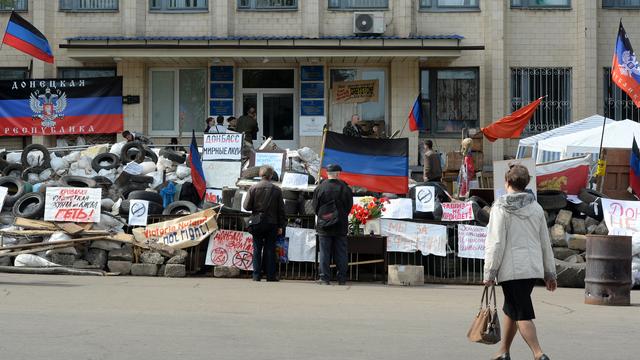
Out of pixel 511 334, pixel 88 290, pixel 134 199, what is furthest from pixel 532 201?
pixel 134 199

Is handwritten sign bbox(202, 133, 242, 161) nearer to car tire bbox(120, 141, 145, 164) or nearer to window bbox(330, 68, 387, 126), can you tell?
car tire bbox(120, 141, 145, 164)

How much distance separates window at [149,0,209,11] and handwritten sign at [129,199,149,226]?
481 inches

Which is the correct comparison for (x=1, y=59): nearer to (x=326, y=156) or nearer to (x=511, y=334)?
(x=326, y=156)

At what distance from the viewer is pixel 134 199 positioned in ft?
60.1

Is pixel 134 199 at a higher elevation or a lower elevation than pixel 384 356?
higher

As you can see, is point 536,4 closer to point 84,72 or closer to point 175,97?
point 175,97

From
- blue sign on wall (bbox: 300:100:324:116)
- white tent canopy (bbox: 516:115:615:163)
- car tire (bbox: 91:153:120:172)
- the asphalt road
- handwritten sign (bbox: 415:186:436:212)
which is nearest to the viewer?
the asphalt road

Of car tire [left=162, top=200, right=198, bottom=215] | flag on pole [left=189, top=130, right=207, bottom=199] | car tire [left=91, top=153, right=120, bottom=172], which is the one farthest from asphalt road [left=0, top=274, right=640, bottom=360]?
car tire [left=91, top=153, right=120, bottom=172]

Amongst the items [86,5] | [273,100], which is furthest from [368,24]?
[86,5]

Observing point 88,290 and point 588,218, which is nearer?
point 88,290

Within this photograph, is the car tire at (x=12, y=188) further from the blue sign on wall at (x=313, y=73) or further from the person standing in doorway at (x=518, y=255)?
the person standing in doorway at (x=518, y=255)

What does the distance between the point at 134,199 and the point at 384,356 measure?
9970 mm

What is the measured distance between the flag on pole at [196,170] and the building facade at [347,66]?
32.2ft

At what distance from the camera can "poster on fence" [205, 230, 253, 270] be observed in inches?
679
